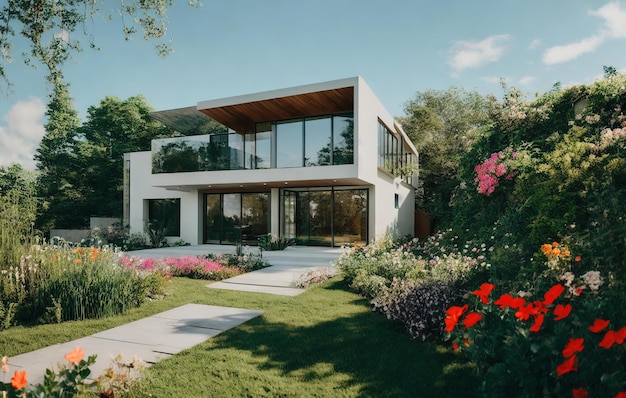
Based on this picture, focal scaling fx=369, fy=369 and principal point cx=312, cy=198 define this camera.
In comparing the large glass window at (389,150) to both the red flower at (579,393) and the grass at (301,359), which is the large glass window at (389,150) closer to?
the grass at (301,359)

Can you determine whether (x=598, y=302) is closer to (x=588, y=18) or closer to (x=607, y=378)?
(x=607, y=378)

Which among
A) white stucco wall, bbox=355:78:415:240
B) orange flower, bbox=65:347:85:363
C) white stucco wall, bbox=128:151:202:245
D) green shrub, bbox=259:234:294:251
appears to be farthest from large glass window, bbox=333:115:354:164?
orange flower, bbox=65:347:85:363

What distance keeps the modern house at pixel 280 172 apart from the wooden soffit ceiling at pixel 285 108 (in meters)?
0.04

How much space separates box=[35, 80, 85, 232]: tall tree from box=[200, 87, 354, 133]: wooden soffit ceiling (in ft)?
44.5

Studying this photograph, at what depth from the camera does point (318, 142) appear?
48.0 feet

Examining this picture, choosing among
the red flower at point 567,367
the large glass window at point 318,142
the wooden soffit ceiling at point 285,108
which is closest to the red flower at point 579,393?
the red flower at point 567,367

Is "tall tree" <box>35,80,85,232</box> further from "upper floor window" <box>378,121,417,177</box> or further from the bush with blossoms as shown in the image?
the bush with blossoms

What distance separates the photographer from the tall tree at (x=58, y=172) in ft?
84.8

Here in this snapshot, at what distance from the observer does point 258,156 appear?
16.0m

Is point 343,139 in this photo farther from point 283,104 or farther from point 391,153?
point 391,153

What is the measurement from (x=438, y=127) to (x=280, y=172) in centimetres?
1713

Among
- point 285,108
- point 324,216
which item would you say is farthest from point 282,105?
point 324,216

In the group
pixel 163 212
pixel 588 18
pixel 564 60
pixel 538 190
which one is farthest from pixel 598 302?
pixel 163 212

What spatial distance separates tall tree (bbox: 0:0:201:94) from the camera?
677 centimetres
